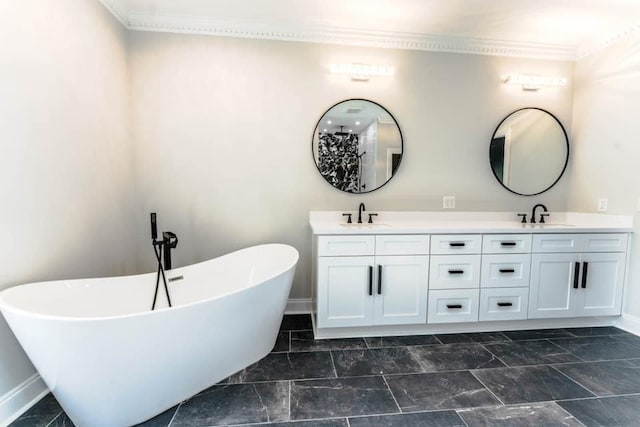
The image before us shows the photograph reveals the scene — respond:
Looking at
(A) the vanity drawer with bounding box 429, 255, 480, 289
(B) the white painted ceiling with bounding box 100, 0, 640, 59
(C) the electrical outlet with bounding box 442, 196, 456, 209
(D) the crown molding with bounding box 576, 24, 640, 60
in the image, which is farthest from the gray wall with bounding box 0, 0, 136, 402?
(D) the crown molding with bounding box 576, 24, 640, 60

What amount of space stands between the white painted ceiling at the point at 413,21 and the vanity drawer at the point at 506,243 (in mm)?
1764

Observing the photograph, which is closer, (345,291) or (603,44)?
(345,291)

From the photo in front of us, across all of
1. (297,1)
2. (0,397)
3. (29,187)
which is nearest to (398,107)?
(297,1)

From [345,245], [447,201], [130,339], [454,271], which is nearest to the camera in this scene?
[130,339]

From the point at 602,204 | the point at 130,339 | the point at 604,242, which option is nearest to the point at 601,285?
the point at 604,242

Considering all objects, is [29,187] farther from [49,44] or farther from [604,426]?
[604,426]

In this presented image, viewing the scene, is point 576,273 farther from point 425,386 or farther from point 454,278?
point 425,386

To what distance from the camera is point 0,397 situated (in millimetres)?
1421

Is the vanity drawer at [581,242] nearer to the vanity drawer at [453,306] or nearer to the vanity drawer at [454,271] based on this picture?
the vanity drawer at [454,271]

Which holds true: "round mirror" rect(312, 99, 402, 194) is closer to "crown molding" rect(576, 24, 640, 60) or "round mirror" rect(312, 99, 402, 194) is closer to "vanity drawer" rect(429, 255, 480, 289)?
"vanity drawer" rect(429, 255, 480, 289)

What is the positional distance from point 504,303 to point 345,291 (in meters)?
1.34

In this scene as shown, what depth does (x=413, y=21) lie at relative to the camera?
96.0 inches

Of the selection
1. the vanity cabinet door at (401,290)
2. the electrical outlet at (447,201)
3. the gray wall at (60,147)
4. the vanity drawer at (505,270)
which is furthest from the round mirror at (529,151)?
the gray wall at (60,147)

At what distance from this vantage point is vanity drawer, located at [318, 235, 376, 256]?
7.29 ft
